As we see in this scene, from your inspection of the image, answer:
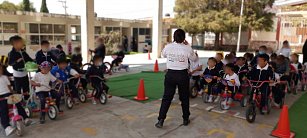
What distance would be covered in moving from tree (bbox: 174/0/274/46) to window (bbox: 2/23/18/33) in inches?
591

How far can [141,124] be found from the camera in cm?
449

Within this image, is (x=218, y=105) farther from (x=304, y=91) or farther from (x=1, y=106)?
(x=1, y=106)

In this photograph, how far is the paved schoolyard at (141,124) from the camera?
4059 millimetres

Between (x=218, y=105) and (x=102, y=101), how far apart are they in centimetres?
266

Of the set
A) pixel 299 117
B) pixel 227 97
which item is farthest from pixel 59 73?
pixel 299 117

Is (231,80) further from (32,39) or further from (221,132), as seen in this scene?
(32,39)

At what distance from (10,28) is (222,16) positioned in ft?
56.6

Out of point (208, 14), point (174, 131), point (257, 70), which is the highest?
point (208, 14)

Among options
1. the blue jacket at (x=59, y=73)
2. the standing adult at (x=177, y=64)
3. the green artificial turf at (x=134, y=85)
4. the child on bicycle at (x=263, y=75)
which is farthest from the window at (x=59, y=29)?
the child on bicycle at (x=263, y=75)

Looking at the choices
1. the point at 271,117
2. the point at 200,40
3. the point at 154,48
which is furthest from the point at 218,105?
the point at 200,40

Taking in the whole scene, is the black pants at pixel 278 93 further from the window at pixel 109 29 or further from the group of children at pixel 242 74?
the window at pixel 109 29

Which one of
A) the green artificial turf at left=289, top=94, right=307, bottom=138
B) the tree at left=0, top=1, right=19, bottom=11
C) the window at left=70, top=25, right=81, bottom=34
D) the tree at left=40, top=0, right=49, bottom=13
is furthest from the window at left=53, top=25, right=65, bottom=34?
the tree at left=0, top=1, right=19, bottom=11

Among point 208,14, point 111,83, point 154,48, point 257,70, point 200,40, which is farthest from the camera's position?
point 200,40

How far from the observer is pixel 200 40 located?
99.8 feet
